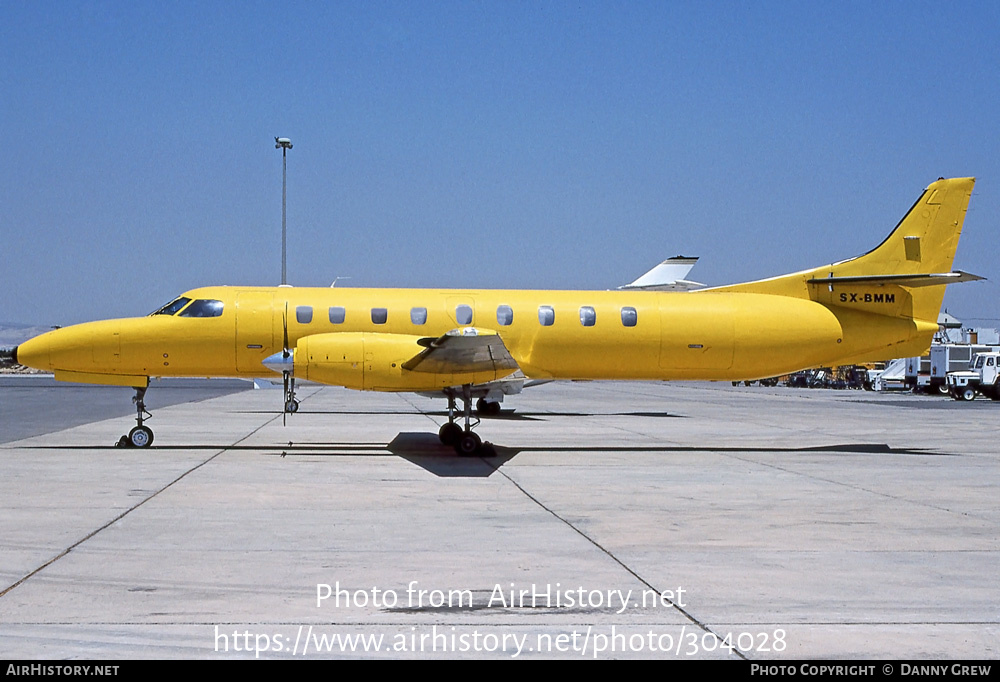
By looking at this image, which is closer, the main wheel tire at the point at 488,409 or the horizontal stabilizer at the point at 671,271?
the main wheel tire at the point at 488,409

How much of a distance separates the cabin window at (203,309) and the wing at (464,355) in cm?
423

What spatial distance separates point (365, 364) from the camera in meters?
17.0

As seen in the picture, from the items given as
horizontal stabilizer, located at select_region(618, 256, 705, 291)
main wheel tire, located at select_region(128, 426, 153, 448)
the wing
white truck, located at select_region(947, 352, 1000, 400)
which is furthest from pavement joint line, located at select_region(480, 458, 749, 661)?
white truck, located at select_region(947, 352, 1000, 400)

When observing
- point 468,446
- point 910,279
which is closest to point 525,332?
point 468,446

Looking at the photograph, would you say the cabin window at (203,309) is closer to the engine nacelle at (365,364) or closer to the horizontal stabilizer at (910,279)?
the engine nacelle at (365,364)

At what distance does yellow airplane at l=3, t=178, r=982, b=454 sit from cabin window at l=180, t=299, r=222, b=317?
3cm

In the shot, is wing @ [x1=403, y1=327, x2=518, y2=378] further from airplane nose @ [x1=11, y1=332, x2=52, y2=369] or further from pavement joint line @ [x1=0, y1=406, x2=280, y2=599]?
airplane nose @ [x1=11, y1=332, x2=52, y2=369]

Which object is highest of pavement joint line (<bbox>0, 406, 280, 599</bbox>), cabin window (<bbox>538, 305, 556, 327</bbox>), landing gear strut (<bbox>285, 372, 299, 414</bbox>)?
cabin window (<bbox>538, 305, 556, 327</bbox>)

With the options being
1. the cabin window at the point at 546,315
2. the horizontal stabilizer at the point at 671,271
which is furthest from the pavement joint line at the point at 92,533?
the horizontal stabilizer at the point at 671,271

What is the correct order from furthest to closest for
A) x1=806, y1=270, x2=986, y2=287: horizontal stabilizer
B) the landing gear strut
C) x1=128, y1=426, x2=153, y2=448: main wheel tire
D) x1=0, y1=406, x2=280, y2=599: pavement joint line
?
x1=806, y1=270, x2=986, y2=287: horizontal stabilizer, x1=128, y1=426, x2=153, y2=448: main wheel tire, the landing gear strut, x1=0, y1=406, x2=280, y2=599: pavement joint line

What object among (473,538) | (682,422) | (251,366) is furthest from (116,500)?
(682,422)

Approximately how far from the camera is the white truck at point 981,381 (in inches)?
1912

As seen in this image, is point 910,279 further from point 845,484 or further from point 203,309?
point 203,309

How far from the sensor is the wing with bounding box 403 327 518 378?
15.9 m
